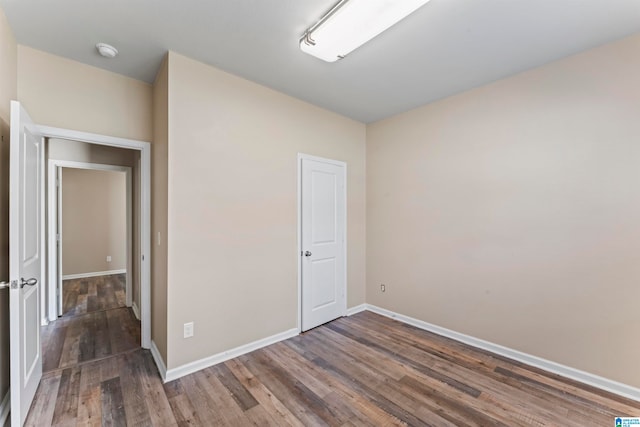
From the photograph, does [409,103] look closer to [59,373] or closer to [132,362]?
[132,362]

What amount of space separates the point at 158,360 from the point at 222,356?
1.78 feet

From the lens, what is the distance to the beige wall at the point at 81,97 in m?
2.20

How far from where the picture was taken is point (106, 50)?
7.13ft

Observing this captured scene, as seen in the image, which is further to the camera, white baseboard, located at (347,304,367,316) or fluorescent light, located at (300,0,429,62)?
white baseboard, located at (347,304,367,316)

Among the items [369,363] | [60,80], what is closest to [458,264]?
[369,363]

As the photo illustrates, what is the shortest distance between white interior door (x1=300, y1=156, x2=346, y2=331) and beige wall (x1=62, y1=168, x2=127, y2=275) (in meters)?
4.58

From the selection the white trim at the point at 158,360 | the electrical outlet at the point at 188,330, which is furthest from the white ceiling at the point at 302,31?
the white trim at the point at 158,360

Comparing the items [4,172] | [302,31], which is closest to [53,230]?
[4,172]

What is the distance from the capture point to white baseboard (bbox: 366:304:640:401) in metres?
2.08

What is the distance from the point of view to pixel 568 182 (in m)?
2.32

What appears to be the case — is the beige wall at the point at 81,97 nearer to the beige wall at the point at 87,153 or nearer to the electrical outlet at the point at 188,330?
the beige wall at the point at 87,153

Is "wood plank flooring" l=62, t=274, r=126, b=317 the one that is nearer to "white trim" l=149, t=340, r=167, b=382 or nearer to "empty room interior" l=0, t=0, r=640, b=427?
"empty room interior" l=0, t=0, r=640, b=427

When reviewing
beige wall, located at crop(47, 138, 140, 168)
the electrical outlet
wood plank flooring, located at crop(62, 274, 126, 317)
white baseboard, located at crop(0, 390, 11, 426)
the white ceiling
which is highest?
the white ceiling

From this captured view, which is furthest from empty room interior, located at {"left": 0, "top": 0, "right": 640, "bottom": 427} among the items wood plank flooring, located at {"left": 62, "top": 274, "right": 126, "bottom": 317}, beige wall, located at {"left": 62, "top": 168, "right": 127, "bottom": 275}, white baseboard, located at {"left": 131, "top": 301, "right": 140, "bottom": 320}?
beige wall, located at {"left": 62, "top": 168, "right": 127, "bottom": 275}
